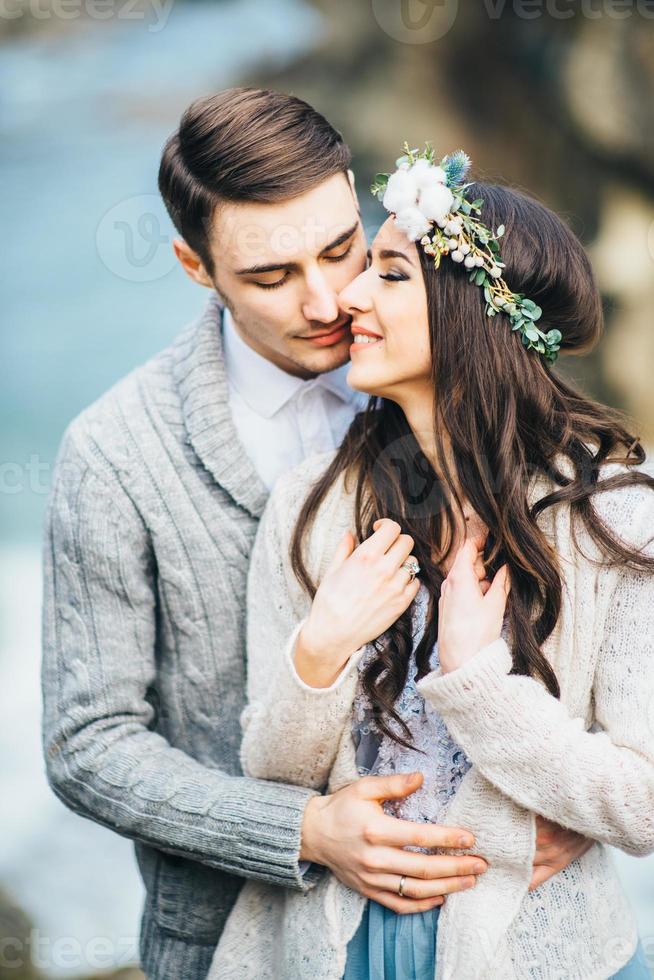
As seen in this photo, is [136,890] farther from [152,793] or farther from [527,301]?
[527,301]

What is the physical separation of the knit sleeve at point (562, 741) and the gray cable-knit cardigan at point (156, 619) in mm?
572

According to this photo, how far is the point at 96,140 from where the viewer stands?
4.82 metres

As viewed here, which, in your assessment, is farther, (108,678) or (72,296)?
(72,296)

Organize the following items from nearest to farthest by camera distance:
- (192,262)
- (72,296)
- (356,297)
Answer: (356,297) < (192,262) < (72,296)

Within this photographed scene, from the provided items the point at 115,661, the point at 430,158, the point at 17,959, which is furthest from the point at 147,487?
the point at 17,959

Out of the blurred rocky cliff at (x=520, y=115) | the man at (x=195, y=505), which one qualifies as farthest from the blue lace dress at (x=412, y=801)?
the blurred rocky cliff at (x=520, y=115)

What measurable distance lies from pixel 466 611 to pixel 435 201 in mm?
666

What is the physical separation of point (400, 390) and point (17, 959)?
2.91 meters

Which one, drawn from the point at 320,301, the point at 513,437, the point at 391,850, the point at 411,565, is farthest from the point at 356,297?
the point at 391,850

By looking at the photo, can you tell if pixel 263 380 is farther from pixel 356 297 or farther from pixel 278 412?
pixel 356 297

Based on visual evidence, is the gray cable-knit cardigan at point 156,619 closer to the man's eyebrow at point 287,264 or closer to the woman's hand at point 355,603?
the man's eyebrow at point 287,264

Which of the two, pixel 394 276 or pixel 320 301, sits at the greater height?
pixel 394 276

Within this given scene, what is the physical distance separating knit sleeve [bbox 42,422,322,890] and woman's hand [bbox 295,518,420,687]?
1.14 feet

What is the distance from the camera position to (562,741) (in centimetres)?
161
